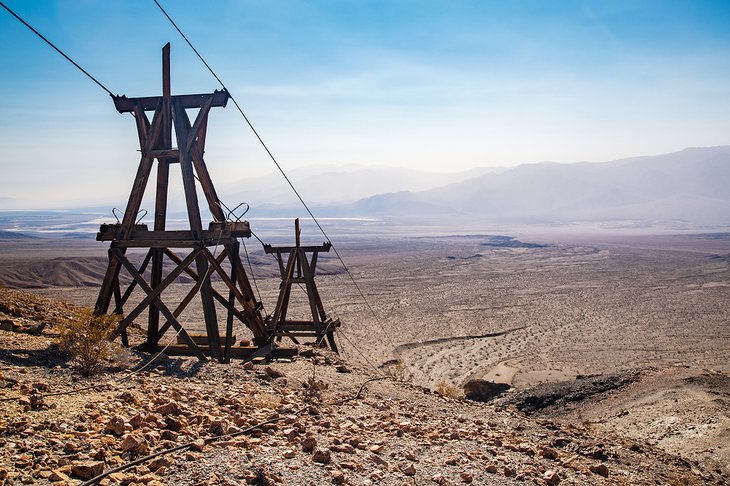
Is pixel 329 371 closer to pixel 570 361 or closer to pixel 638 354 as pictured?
pixel 570 361

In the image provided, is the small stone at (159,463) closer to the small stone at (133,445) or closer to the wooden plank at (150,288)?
the small stone at (133,445)

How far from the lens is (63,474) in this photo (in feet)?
14.4

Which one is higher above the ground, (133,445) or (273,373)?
(133,445)

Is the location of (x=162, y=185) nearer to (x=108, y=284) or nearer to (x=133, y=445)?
(x=108, y=284)

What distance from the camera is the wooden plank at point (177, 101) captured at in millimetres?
9992

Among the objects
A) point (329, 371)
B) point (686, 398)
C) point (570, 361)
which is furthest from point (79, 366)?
point (570, 361)

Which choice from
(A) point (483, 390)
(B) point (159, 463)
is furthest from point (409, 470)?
(A) point (483, 390)

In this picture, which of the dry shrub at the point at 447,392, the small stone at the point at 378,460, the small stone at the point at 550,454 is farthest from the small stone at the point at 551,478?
the dry shrub at the point at 447,392

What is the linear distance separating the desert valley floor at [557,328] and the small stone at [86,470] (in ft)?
19.6

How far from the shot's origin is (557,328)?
2598 centimetres

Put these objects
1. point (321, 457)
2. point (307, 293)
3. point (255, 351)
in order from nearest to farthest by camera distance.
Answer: point (321, 457) → point (255, 351) → point (307, 293)

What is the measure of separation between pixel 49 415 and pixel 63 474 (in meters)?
1.29

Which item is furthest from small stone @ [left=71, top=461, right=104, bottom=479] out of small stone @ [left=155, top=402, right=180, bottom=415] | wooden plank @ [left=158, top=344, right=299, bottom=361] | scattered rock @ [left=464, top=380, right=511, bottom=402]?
scattered rock @ [left=464, top=380, right=511, bottom=402]

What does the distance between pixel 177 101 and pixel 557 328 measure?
21.4m
